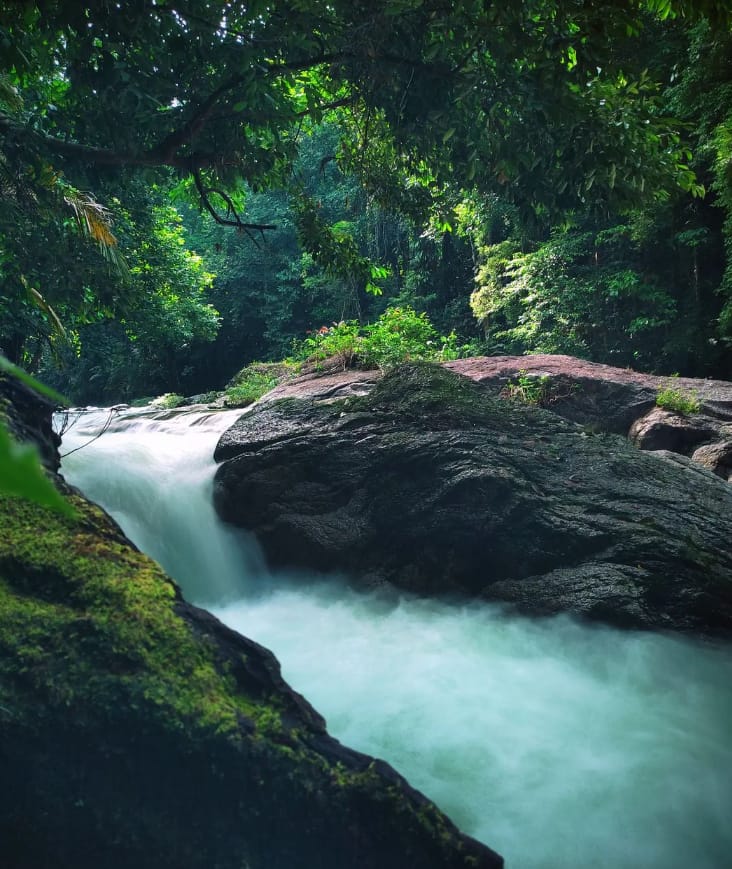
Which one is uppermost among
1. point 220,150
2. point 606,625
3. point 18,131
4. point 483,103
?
point 18,131

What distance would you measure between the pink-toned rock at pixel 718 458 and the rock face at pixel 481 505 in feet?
5.02

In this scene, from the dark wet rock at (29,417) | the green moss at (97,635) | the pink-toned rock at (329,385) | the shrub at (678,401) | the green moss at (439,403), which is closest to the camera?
the green moss at (97,635)

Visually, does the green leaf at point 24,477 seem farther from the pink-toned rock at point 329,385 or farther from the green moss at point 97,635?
the pink-toned rock at point 329,385

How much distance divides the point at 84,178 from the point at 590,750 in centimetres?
616

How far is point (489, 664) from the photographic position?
371 centimetres

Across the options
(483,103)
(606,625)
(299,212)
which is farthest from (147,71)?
(606,625)

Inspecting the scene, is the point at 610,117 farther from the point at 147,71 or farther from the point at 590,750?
the point at 590,750

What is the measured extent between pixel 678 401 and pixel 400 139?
4.78 m

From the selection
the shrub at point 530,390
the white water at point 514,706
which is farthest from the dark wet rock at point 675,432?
the white water at point 514,706

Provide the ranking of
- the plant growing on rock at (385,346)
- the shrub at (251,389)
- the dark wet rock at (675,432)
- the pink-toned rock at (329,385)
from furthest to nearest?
the shrub at (251,389)
the plant growing on rock at (385,346)
the dark wet rock at (675,432)
the pink-toned rock at (329,385)

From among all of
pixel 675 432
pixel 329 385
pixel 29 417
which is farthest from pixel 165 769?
pixel 675 432

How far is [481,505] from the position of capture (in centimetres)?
481

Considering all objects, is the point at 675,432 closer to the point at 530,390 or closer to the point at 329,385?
the point at 530,390

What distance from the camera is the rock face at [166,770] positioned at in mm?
1728
